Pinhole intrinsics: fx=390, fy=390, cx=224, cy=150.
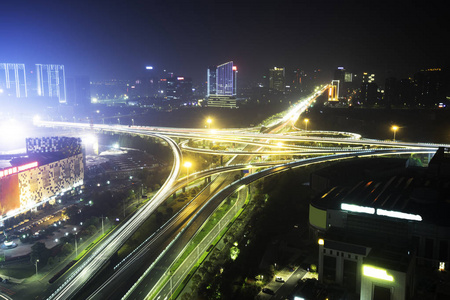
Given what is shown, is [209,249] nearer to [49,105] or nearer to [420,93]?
[420,93]

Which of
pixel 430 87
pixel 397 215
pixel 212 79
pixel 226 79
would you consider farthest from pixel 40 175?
pixel 212 79

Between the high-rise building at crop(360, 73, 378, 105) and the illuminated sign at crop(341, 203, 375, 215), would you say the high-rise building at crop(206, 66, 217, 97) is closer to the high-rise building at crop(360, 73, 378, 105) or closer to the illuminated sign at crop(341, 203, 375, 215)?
the high-rise building at crop(360, 73, 378, 105)

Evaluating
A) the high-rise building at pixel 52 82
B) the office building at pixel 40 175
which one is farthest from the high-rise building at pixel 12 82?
the office building at pixel 40 175

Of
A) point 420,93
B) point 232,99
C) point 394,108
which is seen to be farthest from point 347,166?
point 232,99

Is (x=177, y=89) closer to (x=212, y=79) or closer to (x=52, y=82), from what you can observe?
(x=212, y=79)

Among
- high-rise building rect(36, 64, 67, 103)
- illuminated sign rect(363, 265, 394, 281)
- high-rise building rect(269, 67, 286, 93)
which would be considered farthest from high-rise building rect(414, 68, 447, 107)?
high-rise building rect(36, 64, 67, 103)
